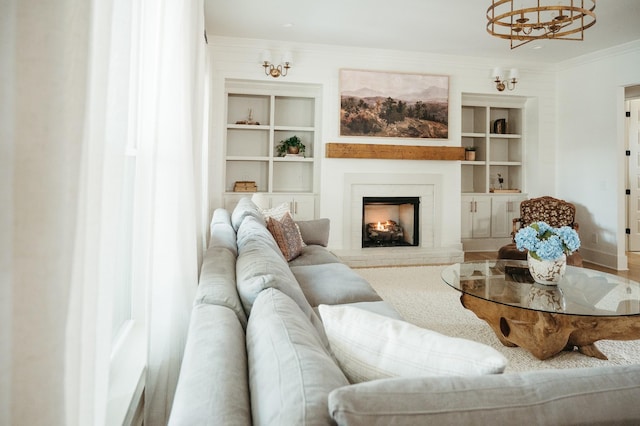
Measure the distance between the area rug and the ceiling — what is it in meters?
2.90

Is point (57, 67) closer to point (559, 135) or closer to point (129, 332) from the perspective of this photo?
point (129, 332)

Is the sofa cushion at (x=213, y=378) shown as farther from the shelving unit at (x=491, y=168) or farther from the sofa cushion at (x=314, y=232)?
the shelving unit at (x=491, y=168)

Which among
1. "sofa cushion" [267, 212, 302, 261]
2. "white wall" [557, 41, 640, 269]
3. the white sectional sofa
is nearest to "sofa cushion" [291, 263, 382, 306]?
"sofa cushion" [267, 212, 302, 261]

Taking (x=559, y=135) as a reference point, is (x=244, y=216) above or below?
below

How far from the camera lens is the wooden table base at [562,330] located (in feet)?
7.91

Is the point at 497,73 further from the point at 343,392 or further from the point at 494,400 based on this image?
the point at 343,392

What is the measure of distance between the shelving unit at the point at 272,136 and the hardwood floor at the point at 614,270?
251 cm

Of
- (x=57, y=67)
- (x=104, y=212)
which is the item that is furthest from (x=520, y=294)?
(x=57, y=67)

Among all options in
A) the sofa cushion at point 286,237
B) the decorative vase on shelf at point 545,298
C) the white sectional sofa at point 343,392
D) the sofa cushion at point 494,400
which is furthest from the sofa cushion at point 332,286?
the sofa cushion at point 494,400

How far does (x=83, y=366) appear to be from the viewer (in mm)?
564

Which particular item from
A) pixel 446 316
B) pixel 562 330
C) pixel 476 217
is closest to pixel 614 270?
pixel 476 217

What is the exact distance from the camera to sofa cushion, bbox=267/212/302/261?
323cm

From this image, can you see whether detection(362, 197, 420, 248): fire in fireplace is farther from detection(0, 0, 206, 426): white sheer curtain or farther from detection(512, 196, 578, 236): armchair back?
detection(0, 0, 206, 426): white sheer curtain

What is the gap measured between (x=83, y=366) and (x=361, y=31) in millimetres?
4977
